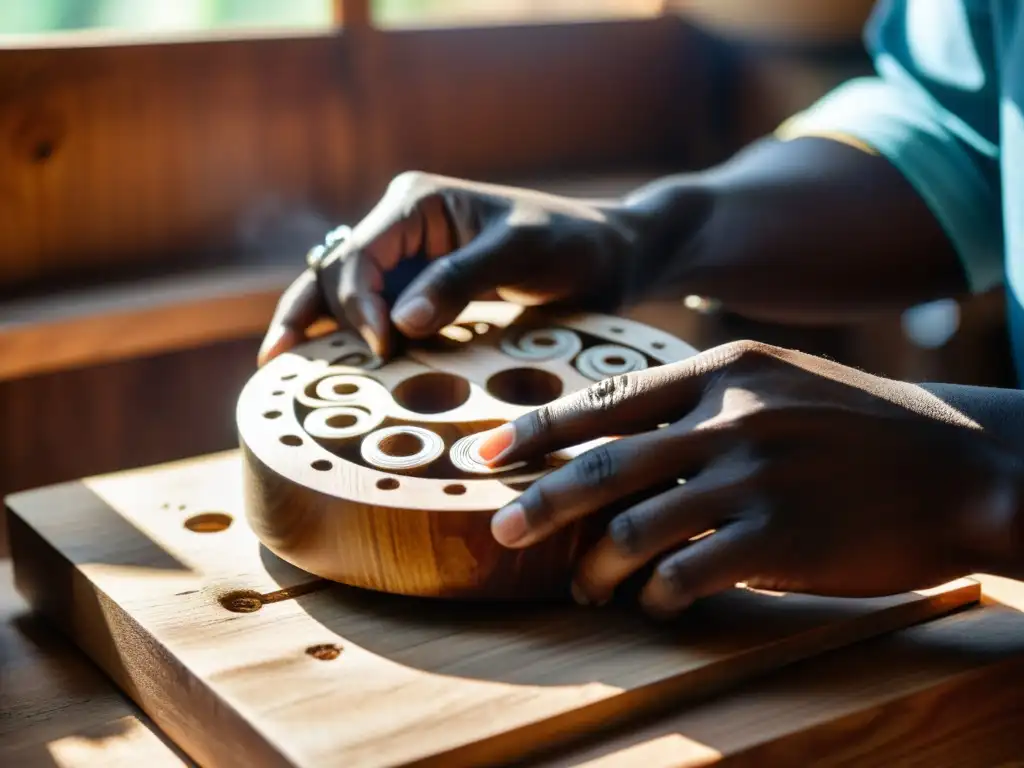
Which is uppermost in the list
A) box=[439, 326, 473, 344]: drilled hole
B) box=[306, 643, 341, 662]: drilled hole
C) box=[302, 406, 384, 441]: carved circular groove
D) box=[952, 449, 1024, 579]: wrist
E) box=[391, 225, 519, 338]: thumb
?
box=[391, 225, 519, 338]: thumb

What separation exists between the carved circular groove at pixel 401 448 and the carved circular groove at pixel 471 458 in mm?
16

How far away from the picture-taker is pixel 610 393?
827mm

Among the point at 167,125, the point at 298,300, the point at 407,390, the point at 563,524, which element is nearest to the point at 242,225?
the point at 167,125

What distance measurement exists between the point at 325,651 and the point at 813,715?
0.99 feet

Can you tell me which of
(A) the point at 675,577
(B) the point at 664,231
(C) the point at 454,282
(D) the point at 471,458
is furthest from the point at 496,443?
(B) the point at 664,231

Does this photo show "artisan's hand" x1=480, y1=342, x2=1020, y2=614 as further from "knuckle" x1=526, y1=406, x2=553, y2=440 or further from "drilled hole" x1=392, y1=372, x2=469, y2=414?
Answer: "drilled hole" x1=392, y1=372, x2=469, y2=414

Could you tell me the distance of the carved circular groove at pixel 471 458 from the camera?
2.79 feet

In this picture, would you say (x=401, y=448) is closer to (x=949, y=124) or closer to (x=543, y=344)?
(x=543, y=344)

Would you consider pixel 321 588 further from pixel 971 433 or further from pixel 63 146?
pixel 63 146

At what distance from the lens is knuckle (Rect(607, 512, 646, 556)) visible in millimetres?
785

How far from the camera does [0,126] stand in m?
1.57

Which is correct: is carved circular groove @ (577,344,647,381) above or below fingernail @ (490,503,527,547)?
above

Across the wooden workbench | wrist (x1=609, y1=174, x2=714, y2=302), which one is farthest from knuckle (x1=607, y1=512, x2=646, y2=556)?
wrist (x1=609, y1=174, x2=714, y2=302)

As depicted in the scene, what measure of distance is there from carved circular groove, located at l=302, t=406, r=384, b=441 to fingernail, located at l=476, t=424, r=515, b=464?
10cm
